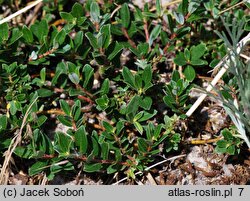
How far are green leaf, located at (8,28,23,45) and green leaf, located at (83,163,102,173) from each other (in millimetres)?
730

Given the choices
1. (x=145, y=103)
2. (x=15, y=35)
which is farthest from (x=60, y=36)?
(x=145, y=103)

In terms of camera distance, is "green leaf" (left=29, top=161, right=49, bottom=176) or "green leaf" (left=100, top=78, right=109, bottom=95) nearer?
"green leaf" (left=29, top=161, right=49, bottom=176)

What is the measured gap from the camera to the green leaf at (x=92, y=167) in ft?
7.65

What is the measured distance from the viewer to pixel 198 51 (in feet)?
8.36

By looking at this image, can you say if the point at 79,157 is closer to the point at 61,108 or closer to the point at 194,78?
the point at 61,108

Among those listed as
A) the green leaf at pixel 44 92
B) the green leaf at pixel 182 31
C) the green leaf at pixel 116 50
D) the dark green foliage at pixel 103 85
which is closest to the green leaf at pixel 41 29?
the dark green foliage at pixel 103 85

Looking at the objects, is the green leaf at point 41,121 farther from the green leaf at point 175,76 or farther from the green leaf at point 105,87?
the green leaf at point 175,76

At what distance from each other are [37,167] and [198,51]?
100 centimetres

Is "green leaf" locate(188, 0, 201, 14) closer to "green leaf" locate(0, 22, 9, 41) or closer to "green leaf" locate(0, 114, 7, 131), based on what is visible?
"green leaf" locate(0, 22, 9, 41)

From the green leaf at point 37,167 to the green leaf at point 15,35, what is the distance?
0.63 metres

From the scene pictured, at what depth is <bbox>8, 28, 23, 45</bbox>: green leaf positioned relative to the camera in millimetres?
2504

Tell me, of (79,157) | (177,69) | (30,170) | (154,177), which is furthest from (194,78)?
(30,170)

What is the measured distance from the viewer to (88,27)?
8.93ft

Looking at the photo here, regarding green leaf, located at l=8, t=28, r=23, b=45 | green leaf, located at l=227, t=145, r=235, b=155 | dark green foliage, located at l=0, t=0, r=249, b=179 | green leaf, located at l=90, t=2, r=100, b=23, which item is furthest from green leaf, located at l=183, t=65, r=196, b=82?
green leaf, located at l=8, t=28, r=23, b=45
